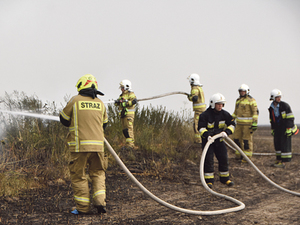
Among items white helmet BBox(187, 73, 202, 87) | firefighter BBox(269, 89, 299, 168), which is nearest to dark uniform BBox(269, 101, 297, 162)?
firefighter BBox(269, 89, 299, 168)

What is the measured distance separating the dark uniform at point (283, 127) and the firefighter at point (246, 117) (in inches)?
21.1

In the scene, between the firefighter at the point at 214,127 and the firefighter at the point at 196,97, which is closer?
the firefighter at the point at 214,127

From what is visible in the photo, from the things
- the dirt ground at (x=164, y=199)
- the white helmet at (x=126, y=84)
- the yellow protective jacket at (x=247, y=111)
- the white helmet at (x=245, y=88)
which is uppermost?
the white helmet at (x=126, y=84)

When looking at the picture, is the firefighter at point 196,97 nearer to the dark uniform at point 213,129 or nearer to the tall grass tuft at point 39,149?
the tall grass tuft at point 39,149

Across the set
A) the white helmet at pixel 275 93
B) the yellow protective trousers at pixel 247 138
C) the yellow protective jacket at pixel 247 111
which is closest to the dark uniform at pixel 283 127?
the white helmet at pixel 275 93

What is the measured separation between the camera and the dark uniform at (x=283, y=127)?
858cm

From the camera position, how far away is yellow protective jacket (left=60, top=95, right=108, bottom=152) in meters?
4.29

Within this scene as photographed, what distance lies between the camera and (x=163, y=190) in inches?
236

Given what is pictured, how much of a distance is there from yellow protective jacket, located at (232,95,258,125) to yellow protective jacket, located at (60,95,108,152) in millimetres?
5807

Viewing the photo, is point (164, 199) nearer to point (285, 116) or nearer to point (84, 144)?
point (84, 144)

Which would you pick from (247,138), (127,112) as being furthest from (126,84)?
(247,138)

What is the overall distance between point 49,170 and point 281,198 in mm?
4434

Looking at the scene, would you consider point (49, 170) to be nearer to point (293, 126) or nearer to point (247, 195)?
point (247, 195)

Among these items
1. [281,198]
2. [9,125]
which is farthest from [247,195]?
[9,125]
